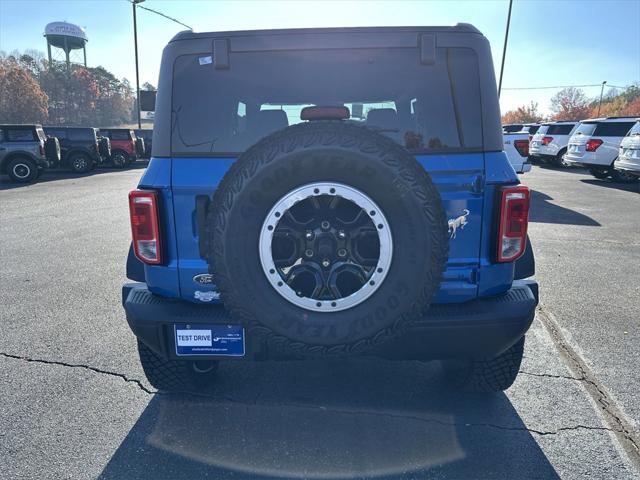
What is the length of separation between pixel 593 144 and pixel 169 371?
1571 cm

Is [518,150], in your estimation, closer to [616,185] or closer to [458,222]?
[616,185]

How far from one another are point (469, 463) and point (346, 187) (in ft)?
5.01

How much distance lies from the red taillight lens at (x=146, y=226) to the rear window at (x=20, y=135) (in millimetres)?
15977

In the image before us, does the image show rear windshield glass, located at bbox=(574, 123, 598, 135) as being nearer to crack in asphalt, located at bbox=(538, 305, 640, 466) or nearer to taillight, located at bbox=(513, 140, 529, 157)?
taillight, located at bbox=(513, 140, 529, 157)

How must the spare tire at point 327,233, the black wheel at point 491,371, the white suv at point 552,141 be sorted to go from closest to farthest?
1. the spare tire at point 327,233
2. the black wheel at point 491,371
3. the white suv at point 552,141

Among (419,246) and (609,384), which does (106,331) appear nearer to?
(419,246)

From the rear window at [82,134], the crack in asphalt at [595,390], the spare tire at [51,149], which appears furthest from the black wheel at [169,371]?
the rear window at [82,134]

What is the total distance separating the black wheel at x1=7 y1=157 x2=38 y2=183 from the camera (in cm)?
1499

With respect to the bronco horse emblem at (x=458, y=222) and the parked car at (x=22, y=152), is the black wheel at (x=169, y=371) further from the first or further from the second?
the parked car at (x=22, y=152)

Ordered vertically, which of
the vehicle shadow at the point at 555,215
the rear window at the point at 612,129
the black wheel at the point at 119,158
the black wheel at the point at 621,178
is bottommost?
the vehicle shadow at the point at 555,215

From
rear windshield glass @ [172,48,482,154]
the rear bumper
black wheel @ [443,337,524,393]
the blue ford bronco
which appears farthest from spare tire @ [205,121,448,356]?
black wheel @ [443,337,524,393]

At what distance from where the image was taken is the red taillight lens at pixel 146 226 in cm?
218

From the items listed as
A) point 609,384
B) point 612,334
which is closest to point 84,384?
point 609,384

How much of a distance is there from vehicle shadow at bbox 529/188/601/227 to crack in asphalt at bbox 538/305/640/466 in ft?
17.1
